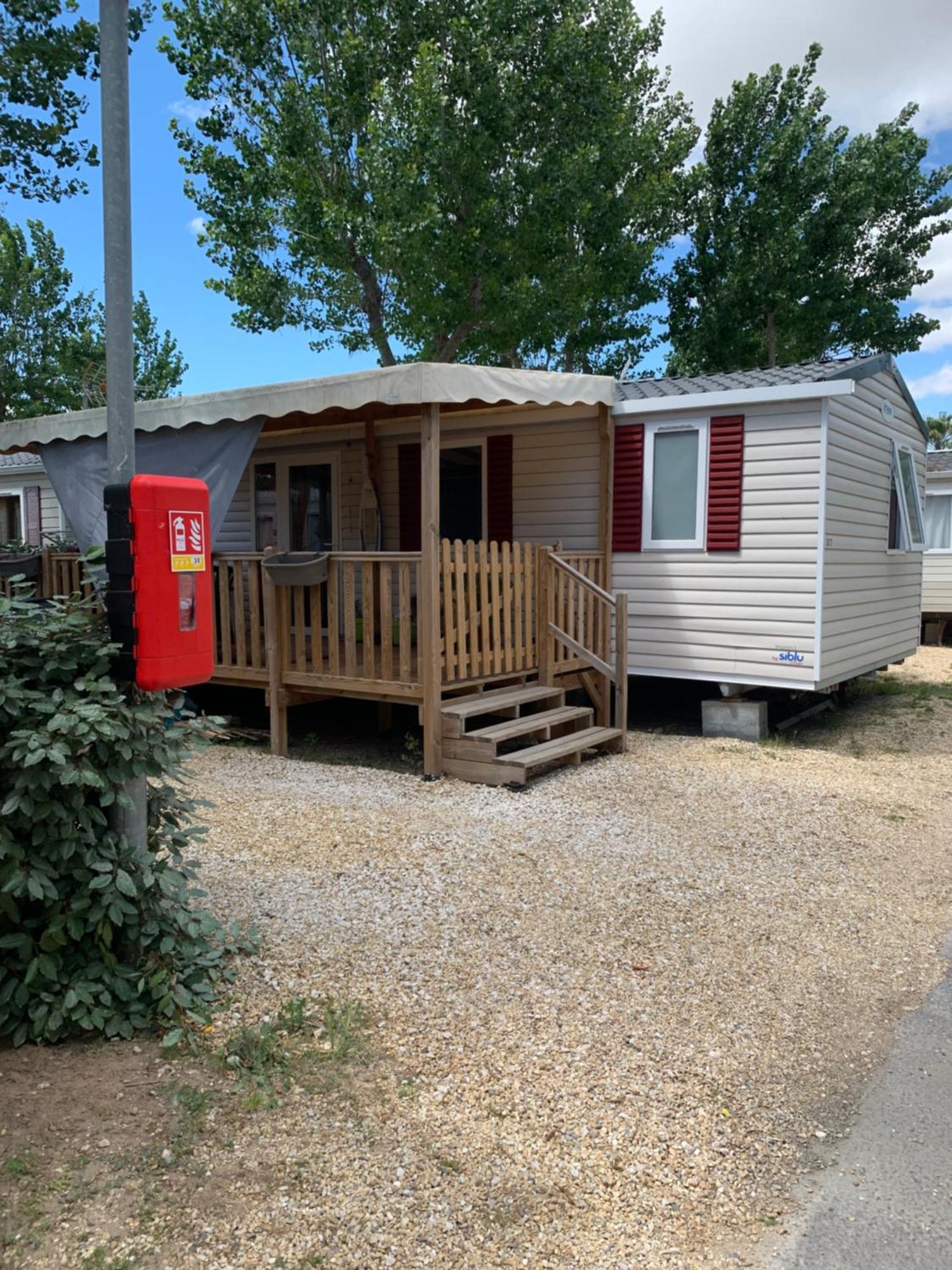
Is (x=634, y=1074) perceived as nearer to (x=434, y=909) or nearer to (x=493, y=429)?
(x=434, y=909)

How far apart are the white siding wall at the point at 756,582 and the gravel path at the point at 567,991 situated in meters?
1.76

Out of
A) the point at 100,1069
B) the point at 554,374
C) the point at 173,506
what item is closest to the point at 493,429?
the point at 554,374

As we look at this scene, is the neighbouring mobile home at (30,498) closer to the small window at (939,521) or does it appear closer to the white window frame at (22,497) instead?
the white window frame at (22,497)

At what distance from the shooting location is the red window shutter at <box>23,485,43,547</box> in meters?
13.8

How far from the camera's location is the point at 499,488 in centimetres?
941

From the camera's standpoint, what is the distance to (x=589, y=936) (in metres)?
3.82

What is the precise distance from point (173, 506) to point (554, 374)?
5231 millimetres

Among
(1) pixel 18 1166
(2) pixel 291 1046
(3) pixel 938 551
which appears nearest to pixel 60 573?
(2) pixel 291 1046

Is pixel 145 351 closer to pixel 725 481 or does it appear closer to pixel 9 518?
pixel 9 518

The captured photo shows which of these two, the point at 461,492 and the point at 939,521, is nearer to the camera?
the point at 461,492

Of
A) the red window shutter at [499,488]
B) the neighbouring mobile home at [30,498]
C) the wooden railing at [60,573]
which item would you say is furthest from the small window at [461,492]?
the neighbouring mobile home at [30,498]

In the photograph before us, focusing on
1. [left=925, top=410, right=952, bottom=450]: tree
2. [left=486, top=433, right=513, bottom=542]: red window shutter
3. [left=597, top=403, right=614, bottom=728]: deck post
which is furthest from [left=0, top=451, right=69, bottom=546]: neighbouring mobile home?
[left=925, top=410, right=952, bottom=450]: tree

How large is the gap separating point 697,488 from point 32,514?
33.7ft

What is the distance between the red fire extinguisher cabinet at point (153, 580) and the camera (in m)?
2.68
